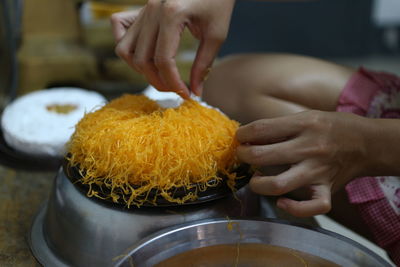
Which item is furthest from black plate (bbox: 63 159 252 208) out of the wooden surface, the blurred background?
the blurred background

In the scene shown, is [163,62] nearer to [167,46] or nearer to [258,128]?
[167,46]

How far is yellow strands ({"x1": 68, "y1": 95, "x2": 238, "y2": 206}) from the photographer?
978 millimetres

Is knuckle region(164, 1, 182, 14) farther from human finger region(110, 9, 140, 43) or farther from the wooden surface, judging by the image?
the wooden surface

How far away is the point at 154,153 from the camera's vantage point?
3.26ft

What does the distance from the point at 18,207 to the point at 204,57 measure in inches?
29.6

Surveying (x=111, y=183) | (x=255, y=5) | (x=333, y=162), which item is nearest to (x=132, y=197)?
(x=111, y=183)

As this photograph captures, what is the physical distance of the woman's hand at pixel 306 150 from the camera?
0.91m

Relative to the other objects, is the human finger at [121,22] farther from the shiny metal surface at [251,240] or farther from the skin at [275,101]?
the shiny metal surface at [251,240]

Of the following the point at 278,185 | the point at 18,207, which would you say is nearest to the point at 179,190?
the point at 278,185

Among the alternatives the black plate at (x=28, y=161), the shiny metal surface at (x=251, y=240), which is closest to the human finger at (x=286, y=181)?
the shiny metal surface at (x=251, y=240)

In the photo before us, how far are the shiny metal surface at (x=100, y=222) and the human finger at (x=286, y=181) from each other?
0.52ft

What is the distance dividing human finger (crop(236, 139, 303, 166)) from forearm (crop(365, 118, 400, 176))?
0.17 meters

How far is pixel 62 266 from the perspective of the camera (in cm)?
107

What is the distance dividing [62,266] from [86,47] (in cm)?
161
